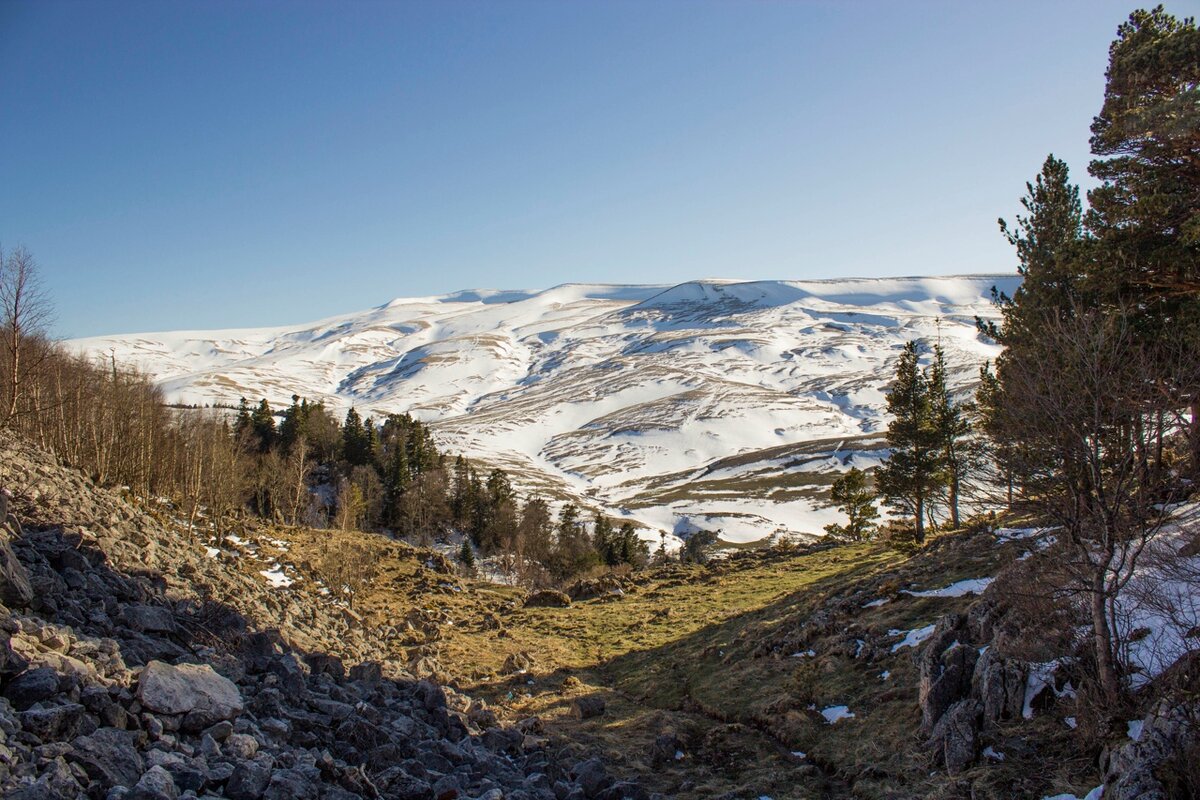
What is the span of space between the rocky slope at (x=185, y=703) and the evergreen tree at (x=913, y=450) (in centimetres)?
3056

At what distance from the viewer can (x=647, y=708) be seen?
837 inches

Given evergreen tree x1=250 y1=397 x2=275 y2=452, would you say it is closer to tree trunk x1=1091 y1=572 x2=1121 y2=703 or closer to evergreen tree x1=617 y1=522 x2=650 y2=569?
evergreen tree x1=617 y1=522 x2=650 y2=569

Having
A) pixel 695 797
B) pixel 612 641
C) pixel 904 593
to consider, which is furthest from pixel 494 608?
pixel 695 797

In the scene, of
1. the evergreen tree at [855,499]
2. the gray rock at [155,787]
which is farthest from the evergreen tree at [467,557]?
the gray rock at [155,787]

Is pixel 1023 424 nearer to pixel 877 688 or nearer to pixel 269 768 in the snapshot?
pixel 877 688

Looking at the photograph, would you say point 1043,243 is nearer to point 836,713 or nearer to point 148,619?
point 836,713

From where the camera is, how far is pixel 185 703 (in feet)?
28.8

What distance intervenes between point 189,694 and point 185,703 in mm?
188

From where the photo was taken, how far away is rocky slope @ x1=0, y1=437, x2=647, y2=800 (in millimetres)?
7168

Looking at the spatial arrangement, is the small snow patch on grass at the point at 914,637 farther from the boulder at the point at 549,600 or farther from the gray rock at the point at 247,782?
the boulder at the point at 549,600

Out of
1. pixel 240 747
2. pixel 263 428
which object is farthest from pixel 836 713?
pixel 263 428

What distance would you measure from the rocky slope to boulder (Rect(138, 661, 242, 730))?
2 centimetres

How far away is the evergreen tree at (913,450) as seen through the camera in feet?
125

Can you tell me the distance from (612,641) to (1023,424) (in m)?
25.4
